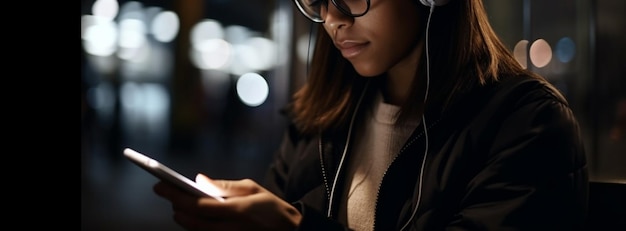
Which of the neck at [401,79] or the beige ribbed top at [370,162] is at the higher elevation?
the neck at [401,79]

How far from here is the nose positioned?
1076 mm

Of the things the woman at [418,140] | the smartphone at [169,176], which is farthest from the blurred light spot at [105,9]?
the smartphone at [169,176]

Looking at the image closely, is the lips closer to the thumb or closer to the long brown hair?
the long brown hair

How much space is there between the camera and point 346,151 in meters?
1.20

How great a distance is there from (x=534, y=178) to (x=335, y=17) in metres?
0.43

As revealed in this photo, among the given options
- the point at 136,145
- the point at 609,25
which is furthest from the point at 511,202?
the point at 136,145

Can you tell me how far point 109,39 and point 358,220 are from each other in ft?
19.0

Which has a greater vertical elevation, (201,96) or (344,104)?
(344,104)

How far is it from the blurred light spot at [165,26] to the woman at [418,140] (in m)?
5.31

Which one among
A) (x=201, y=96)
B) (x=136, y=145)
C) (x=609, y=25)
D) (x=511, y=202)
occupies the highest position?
(x=609, y=25)

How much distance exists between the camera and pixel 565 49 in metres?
2.89

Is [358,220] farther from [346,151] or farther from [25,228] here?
[25,228]

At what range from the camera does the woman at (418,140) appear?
2.95 ft

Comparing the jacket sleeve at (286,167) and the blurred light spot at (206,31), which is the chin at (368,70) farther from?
the blurred light spot at (206,31)
